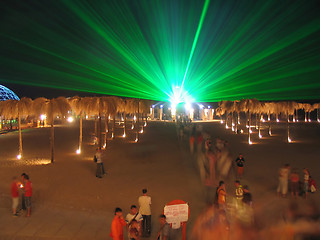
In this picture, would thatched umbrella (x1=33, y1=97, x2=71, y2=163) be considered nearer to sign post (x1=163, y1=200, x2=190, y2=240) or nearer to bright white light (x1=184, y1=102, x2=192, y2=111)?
sign post (x1=163, y1=200, x2=190, y2=240)

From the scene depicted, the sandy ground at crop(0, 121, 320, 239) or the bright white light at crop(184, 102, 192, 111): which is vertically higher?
the bright white light at crop(184, 102, 192, 111)

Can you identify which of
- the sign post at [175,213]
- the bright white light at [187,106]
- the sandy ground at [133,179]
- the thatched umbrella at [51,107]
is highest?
the bright white light at [187,106]

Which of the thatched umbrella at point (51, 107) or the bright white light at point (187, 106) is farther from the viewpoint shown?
the bright white light at point (187, 106)

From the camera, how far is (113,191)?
9.73m

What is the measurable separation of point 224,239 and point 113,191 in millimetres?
5524

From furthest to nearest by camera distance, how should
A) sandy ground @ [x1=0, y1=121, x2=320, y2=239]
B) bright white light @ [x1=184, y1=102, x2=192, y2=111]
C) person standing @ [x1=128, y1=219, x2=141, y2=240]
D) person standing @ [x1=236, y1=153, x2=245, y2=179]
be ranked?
bright white light @ [x1=184, y1=102, x2=192, y2=111]
person standing @ [x1=236, y1=153, x2=245, y2=179]
sandy ground @ [x1=0, y1=121, x2=320, y2=239]
person standing @ [x1=128, y1=219, x2=141, y2=240]

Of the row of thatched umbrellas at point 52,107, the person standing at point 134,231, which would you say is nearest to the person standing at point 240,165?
the person standing at point 134,231

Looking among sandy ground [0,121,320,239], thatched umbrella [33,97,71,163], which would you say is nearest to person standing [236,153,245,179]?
sandy ground [0,121,320,239]

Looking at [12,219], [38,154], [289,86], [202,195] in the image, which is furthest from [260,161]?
[289,86]

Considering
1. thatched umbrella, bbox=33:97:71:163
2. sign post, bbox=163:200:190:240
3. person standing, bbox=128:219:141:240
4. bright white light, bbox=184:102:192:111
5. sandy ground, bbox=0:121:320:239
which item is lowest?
sandy ground, bbox=0:121:320:239

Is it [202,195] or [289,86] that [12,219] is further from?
[289,86]

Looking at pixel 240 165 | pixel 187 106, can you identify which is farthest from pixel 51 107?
pixel 187 106

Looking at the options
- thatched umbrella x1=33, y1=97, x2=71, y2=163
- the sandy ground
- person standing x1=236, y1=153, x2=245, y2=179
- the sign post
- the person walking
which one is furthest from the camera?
thatched umbrella x1=33, y1=97, x2=71, y2=163

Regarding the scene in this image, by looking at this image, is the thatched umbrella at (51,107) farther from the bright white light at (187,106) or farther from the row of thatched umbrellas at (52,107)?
the bright white light at (187,106)
